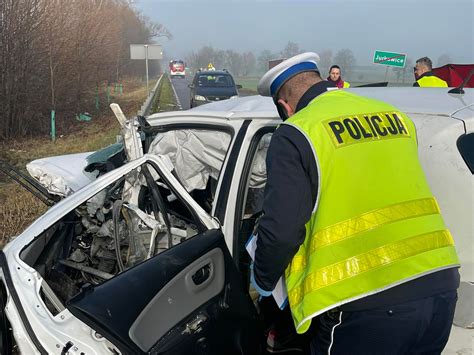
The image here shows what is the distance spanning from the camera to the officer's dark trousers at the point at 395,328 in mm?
1503

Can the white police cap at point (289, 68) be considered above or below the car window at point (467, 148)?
above

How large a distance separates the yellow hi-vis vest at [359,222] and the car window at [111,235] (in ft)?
2.46

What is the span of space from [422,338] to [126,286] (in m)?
1.10

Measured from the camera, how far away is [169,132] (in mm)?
2920

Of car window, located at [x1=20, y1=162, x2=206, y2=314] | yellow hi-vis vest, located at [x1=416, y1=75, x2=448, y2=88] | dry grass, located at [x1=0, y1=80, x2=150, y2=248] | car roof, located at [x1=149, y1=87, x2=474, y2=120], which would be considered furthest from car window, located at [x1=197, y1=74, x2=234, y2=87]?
car window, located at [x1=20, y1=162, x2=206, y2=314]

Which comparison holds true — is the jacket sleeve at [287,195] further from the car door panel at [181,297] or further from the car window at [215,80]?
the car window at [215,80]

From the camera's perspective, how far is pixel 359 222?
1493 millimetres

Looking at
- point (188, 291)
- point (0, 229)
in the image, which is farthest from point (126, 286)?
point (0, 229)

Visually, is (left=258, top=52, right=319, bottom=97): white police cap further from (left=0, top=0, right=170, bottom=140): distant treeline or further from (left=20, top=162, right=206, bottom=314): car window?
(left=0, top=0, right=170, bottom=140): distant treeline

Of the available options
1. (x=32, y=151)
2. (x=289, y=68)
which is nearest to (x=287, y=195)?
(x=289, y=68)

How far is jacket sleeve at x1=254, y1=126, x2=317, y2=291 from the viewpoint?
4.91 ft

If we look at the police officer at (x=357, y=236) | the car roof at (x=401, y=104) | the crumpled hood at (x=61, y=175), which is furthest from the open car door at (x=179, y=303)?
the crumpled hood at (x=61, y=175)

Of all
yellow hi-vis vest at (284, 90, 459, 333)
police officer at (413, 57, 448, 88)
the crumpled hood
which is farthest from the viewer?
police officer at (413, 57, 448, 88)

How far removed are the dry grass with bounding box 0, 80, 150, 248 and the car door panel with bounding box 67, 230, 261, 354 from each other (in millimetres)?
3135
